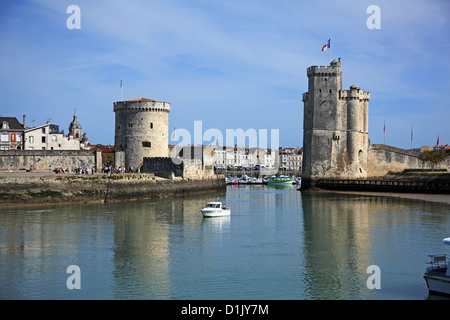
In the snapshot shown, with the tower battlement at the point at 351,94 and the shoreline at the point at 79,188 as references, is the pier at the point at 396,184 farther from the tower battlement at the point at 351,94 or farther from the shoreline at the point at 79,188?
the shoreline at the point at 79,188

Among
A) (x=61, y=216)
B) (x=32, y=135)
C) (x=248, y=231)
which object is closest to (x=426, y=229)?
(x=248, y=231)

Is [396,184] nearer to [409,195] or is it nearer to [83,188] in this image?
[409,195]

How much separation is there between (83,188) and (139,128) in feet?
49.0

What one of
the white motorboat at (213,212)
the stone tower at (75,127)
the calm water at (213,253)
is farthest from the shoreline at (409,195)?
the stone tower at (75,127)

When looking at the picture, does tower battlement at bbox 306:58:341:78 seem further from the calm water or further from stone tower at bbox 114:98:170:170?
the calm water

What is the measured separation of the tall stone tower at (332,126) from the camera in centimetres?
5919

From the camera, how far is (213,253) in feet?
65.3

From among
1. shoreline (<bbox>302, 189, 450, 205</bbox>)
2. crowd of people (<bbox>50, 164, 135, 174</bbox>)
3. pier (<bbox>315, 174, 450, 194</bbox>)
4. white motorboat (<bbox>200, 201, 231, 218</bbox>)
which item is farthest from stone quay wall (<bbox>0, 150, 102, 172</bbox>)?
pier (<bbox>315, 174, 450, 194</bbox>)

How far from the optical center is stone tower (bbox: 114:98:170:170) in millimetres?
52625

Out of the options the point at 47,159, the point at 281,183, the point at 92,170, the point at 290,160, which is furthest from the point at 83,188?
the point at 290,160

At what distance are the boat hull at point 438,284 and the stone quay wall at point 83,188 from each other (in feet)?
92.1

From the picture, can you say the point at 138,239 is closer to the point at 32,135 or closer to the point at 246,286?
the point at 246,286
